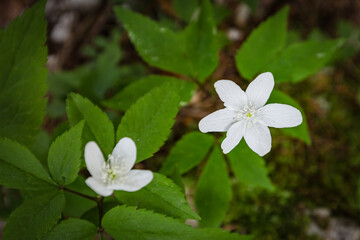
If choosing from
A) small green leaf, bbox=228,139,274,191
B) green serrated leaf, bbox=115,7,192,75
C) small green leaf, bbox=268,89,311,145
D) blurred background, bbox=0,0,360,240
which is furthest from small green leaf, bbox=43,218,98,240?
small green leaf, bbox=268,89,311,145

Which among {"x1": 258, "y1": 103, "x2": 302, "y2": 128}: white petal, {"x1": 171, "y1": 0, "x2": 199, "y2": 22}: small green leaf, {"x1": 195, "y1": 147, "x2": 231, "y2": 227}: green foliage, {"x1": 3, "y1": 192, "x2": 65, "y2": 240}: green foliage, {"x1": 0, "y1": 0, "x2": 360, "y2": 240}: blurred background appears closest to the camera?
{"x1": 3, "y1": 192, "x2": 65, "y2": 240}: green foliage

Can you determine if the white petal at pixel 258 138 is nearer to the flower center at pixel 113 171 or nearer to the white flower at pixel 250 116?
the white flower at pixel 250 116

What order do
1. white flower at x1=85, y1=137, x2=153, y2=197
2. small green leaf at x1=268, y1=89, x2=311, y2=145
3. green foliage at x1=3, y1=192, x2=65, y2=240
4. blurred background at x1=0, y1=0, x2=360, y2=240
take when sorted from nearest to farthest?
green foliage at x1=3, y1=192, x2=65, y2=240 → white flower at x1=85, y1=137, x2=153, y2=197 → small green leaf at x1=268, y1=89, x2=311, y2=145 → blurred background at x1=0, y1=0, x2=360, y2=240

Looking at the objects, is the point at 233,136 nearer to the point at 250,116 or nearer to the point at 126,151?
the point at 250,116

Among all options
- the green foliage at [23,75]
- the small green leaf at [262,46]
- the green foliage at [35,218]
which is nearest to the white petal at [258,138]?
the small green leaf at [262,46]

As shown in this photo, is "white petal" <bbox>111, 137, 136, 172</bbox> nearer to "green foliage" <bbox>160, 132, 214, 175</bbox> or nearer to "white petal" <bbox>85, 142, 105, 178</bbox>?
"white petal" <bbox>85, 142, 105, 178</bbox>

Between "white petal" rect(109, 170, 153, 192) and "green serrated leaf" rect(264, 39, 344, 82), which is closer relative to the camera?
"white petal" rect(109, 170, 153, 192)

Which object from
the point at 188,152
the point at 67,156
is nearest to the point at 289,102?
the point at 188,152
